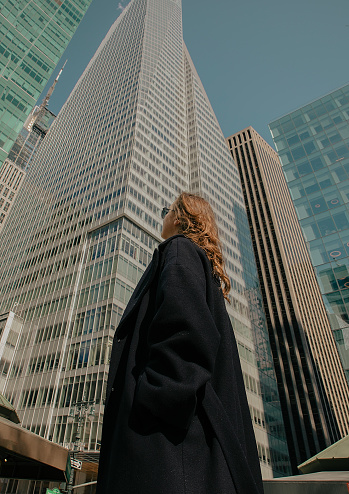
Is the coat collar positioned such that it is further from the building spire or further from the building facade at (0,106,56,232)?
the building spire

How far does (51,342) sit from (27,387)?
540 centimetres

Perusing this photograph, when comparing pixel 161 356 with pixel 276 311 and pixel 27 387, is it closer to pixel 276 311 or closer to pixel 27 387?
pixel 27 387

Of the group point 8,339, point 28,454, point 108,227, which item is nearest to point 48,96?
point 108,227

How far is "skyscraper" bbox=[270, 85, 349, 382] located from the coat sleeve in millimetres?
16173

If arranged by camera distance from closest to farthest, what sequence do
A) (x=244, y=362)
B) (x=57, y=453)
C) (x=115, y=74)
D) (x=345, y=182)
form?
(x=57, y=453) → (x=345, y=182) → (x=244, y=362) → (x=115, y=74)

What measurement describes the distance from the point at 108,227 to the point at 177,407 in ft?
138

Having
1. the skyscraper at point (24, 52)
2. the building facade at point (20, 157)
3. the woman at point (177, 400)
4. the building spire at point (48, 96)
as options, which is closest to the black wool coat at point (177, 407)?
the woman at point (177, 400)

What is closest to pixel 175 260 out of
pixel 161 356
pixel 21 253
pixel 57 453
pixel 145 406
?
pixel 161 356

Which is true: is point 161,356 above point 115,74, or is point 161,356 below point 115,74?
below

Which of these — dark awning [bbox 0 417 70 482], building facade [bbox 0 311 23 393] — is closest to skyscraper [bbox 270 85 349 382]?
dark awning [bbox 0 417 70 482]

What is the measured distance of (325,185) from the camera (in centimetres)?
1945

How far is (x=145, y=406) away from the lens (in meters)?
1.41

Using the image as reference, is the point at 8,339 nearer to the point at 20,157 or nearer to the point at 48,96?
the point at 20,157

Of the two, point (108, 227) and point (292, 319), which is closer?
point (108, 227)
